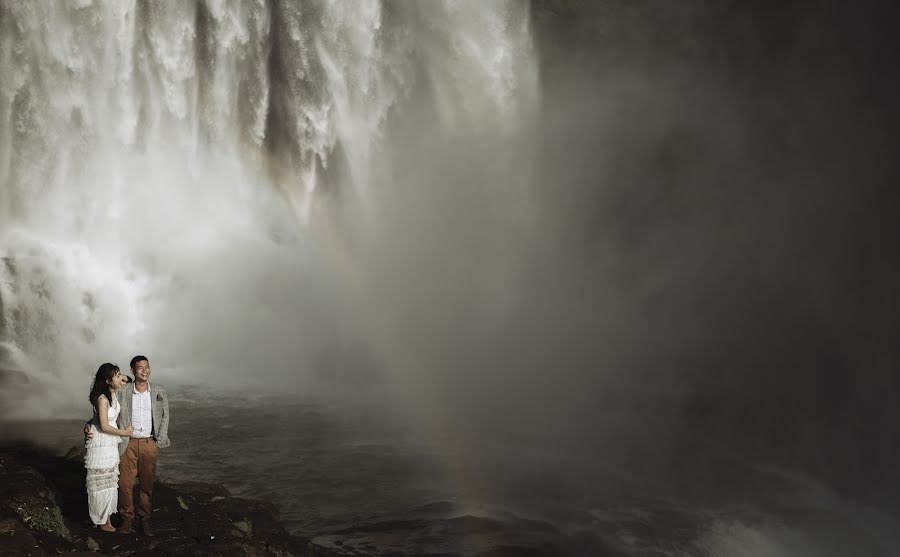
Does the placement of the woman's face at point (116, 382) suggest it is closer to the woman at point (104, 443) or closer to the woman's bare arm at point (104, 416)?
the woman at point (104, 443)

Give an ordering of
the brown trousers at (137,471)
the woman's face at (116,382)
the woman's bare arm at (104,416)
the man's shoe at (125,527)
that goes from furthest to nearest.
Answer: the man's shoe at (125,527) → the brown trousers at (137,471) → the woman's face at (116,382) → the woman's bare arm at (104,416)

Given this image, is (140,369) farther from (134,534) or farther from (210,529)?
(210,529)

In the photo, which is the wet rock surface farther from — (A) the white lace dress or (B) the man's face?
(B) the man's face

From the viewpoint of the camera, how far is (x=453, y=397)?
2000cm

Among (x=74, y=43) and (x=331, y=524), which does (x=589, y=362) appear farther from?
(x=74, y=43)

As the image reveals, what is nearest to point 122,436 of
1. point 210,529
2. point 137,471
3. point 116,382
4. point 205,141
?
point 116,382

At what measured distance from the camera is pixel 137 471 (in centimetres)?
716

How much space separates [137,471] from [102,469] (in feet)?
1.50

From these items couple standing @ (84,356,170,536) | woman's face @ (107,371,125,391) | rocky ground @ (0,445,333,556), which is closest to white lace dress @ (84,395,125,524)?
couple standing @ (84,356,170,536)

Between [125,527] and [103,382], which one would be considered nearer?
[103,382]

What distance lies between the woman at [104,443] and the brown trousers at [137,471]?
77mm

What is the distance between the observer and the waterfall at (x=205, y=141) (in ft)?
78.8

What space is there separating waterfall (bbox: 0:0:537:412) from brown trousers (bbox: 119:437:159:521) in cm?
1746

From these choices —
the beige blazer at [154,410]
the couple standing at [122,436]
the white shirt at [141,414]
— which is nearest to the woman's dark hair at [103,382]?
the couple standing at [122,436]
